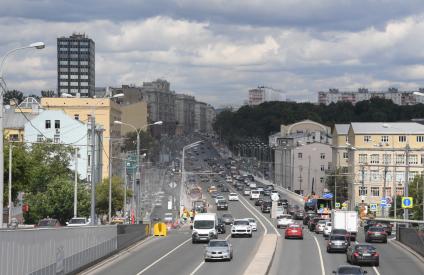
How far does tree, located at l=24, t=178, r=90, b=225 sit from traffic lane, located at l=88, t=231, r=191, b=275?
67.5 feet

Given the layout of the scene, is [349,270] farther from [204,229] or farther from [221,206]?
[221,206]

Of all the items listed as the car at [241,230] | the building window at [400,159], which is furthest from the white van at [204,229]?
the building window at [400,159]

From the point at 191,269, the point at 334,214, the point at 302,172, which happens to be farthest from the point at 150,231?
the point at 302,172

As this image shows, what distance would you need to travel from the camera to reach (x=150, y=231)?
7538 cm

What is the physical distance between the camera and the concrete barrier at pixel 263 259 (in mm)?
40906

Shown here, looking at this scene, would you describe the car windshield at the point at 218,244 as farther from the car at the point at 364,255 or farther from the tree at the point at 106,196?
the tree at the point at 106,196

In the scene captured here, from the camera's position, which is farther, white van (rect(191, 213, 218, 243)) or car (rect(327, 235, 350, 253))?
white van (rect(191, 213, 218, 243))

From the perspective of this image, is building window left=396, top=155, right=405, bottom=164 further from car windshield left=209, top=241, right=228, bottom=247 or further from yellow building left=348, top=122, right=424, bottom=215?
car windshield left=209, top=241, right=228, bottom=247

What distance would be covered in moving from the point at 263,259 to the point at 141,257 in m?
8.64

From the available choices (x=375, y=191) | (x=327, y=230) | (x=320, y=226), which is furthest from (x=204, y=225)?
(x=375, y=191)

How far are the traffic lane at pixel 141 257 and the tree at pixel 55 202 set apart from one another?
2059 cm

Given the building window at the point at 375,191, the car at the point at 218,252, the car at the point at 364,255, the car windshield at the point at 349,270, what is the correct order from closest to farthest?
the car windshield at the point at 349,270 < the car at the point at 364,255 < the car at the point at 218,252 < the building window at the point at 375,191

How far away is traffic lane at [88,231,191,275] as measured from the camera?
44625 millimetres

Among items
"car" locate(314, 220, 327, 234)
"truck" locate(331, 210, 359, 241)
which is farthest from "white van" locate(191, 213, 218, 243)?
"car" locate(314, 220, 327, 234)
